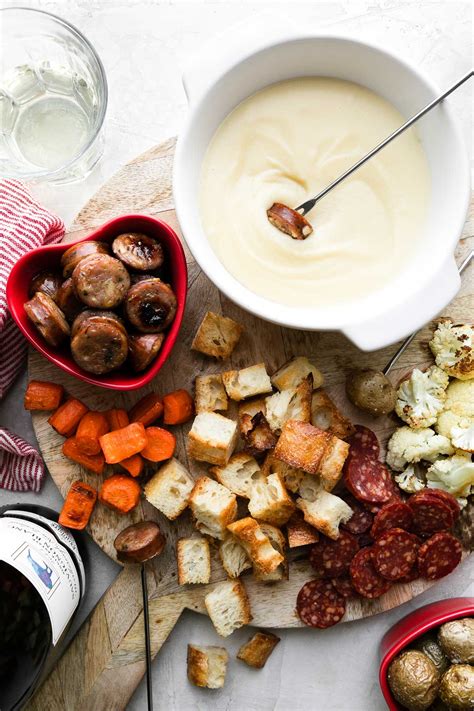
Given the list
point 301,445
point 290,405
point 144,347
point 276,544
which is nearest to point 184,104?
point 144,347

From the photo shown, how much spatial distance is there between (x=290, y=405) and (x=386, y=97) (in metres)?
0.74

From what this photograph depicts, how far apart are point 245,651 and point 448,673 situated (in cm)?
50

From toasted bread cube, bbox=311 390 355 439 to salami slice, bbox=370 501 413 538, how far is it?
0.20 m

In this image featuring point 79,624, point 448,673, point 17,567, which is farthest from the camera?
point 79,624

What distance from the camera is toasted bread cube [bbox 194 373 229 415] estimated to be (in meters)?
1.82

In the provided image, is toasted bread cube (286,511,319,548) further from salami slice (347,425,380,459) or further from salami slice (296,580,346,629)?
salami slice (347,425,380,459)

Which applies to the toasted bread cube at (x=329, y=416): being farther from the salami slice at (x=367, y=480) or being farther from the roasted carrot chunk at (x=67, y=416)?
the roasted carrot chunk at (x=67, y=416)

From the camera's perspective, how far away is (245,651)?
1.92 meters

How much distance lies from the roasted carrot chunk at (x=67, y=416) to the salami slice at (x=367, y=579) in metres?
0.76

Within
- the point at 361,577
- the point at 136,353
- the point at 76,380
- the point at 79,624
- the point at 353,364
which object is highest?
the point at 353,364

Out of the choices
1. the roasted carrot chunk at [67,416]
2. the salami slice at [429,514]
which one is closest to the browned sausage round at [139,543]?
the roasted carrot chunk at [67,416]

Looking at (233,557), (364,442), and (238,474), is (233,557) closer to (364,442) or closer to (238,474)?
(238,474)

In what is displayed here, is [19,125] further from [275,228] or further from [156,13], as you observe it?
[275,228]

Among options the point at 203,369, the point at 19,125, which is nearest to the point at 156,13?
the point at 19,125
